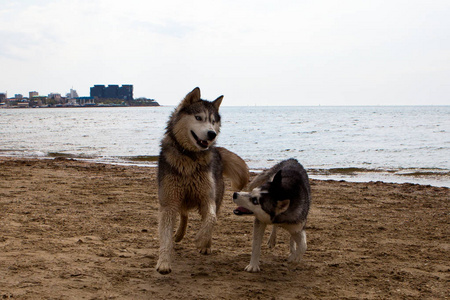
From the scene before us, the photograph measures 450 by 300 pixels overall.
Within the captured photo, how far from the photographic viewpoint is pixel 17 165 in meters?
13.3

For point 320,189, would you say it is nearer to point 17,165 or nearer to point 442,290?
point 442,290

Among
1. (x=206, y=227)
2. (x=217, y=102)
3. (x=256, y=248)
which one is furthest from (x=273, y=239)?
(x=217, y=102)

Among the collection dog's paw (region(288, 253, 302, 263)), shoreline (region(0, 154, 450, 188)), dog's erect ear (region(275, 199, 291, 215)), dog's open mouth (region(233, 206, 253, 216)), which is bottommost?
shoreline (region(0, 154, 450, 188))

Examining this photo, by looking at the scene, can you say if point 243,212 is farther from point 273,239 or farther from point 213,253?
point 273,239

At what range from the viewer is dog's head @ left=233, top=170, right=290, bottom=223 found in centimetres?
456

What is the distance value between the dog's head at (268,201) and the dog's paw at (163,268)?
105 centimetres

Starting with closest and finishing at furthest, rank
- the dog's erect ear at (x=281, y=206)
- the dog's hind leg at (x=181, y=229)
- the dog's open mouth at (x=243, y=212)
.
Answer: the dog's erect ear at (x=281, y=206) < the dog's open mouth at (x=243, y=212) < the dog's hind leg at (x=181, y=229)

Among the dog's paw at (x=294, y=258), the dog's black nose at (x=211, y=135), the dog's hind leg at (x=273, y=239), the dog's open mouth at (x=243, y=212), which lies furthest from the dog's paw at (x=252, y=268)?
the dog's black nose at (x=211, y=135)

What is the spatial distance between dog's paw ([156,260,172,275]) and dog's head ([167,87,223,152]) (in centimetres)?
125

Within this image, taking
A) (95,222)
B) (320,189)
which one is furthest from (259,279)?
(320,189)

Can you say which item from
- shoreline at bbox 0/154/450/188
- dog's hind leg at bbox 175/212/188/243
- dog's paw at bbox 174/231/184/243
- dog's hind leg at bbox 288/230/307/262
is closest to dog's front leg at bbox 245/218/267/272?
dog's hind leg at bbox 288/230/307/262

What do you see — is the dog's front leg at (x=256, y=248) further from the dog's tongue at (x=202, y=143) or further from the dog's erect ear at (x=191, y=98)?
the dog's erect ear at (x=191, y=98)

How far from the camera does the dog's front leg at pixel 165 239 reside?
439 centimetres

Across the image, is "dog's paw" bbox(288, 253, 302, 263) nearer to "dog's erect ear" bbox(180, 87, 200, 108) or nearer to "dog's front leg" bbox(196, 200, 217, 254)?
"dog's front leg" bbox(196, 200, 217, 254)
